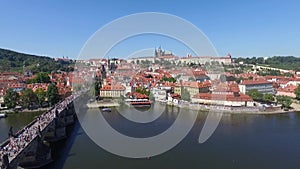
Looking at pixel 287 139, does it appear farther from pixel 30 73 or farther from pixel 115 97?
pixel 30 73

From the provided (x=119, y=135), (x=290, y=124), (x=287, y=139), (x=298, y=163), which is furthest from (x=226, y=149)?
(x=290, y=124)

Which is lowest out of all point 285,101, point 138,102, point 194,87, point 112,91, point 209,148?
point 209,148

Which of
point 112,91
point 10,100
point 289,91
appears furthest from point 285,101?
point 10,100

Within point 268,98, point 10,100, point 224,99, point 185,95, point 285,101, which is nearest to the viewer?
point 10,100

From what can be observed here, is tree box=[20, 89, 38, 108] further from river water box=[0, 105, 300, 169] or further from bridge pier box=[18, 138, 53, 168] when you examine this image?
bridge pier box=[18, 138, 53, 168]

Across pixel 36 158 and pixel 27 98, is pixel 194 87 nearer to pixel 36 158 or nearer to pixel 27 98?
pixel 27 98

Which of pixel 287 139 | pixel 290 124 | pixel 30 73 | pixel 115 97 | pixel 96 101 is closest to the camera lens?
pixel 287 139

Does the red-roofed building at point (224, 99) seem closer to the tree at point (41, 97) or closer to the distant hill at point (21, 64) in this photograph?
the tree at point (41, 97)

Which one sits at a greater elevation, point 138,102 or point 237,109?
point 138,102

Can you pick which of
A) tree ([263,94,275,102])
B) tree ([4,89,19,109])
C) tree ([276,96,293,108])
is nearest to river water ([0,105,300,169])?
tree ([4,89,19,109])
